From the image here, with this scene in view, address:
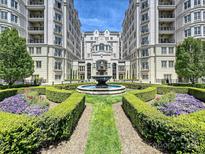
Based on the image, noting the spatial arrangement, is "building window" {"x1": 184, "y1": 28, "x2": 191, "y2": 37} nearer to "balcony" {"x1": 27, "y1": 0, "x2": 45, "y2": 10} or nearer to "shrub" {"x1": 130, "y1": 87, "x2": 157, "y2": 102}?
"shrub" {"x1": 130, "y1": 87, "x2": 157, "y2": 102}

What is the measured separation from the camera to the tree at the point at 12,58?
2128 centimetres

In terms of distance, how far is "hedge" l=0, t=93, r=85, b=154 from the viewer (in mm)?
5195

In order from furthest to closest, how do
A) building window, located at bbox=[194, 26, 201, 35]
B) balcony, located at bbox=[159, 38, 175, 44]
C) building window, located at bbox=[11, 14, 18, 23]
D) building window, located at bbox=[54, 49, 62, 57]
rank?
1. balcony, located at bbox=[159, 38, 175, 44]
2. building window, located at bbox=[54, 49, 62, 57]
3. building window, located at bbox=[194, 26, 201, 35]
4. building window, located at bbox=[11, 14, 18, 23]

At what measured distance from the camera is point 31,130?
242 inches

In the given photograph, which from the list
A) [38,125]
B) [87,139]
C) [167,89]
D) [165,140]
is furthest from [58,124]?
[167,89]

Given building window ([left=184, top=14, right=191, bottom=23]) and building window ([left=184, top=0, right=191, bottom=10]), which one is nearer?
building window ([left=184, top=0, right=191, bottom=10])

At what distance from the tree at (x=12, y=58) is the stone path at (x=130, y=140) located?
18.0 meters

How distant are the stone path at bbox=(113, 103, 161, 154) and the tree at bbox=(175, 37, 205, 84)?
19.2m

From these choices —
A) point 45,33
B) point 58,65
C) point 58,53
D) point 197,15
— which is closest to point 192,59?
point 197,15

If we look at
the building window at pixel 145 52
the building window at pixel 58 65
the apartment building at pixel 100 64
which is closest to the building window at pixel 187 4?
the building window at pixel 145 52

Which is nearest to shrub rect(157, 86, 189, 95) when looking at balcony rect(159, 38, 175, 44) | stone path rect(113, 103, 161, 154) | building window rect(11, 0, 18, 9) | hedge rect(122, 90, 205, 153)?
stone path rect(113, 103, 161, 154)

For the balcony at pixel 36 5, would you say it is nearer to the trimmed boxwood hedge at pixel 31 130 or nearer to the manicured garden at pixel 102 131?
the manicured garden at pixel 102 131

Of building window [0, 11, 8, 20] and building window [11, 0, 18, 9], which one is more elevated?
building window [11, 0, 18, 9]

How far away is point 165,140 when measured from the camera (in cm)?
641
